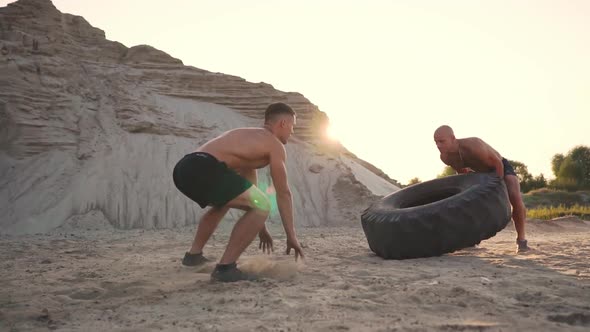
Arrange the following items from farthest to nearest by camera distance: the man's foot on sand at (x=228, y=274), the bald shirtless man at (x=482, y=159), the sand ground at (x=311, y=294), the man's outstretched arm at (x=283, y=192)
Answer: the bald shirtless man at (x=482, y=159) → the man's outstretched arm at (x=283, y=192) → the man's foot on sand at (x=228, y=274) → the sand ground at (x=311, y=294)

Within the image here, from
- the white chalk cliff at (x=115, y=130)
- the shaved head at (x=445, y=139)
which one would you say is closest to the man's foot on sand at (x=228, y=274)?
the shaved head at (x=445, y=139)

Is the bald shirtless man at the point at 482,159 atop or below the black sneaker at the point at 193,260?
atop

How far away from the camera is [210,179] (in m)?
3.65

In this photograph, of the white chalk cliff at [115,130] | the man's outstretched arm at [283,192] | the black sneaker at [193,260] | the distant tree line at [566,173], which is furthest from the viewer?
the distant tree line at [566,173]

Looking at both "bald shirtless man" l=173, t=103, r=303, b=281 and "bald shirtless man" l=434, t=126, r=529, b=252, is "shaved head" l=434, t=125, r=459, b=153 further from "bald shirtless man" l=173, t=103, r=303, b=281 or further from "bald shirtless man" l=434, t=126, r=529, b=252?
"bald shirtless man" l=173, t=103, r=303, b=281

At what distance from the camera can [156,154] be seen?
39.2 feet

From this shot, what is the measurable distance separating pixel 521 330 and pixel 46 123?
11.8m

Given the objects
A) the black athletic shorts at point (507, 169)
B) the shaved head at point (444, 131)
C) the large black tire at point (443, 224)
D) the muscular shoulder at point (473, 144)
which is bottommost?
the large black tire at point (443, 224)

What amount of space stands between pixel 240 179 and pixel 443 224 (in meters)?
2.13

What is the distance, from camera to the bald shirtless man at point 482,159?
5355 mm

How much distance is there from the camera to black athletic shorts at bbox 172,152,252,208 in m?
3.65

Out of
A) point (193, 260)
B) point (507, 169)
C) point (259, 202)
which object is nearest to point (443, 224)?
point (507, 169)

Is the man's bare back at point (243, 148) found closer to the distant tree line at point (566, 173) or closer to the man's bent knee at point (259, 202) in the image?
the man's bent knee at point (259, 202)

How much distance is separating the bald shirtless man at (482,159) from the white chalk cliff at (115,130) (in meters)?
6.49
